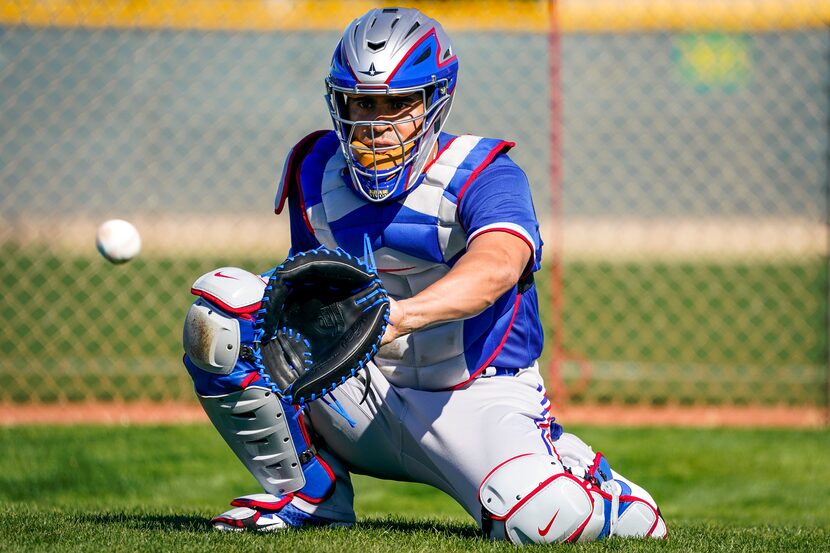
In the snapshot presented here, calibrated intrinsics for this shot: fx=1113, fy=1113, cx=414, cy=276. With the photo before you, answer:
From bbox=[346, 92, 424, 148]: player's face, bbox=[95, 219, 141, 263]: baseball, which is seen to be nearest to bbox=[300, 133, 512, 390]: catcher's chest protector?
bbox=[346, 92, 424, 148]: player's face

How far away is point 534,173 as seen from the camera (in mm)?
14508

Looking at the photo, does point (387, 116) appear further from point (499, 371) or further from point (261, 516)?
point (261, 516)

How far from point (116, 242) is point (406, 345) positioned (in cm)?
135

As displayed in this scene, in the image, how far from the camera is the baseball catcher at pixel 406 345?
2.99 m

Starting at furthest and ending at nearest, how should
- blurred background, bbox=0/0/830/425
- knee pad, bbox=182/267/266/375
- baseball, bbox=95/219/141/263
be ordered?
blurred background, bbox=0/0/830/425
baseball, bbox=95/219/141/263
knee pad, bbox=182/267/266/375

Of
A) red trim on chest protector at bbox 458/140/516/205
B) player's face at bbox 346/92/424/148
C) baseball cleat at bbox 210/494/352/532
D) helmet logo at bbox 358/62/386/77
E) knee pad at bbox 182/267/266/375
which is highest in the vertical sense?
helmet logo at bbox 358/62/386/77

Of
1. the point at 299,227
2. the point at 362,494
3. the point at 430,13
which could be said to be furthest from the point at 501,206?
the point at 430,13

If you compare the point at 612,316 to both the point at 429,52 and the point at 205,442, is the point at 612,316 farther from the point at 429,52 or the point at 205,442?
the point at 429,52

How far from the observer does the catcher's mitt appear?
2656 millimetres

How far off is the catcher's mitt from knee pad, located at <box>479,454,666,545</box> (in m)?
0.67

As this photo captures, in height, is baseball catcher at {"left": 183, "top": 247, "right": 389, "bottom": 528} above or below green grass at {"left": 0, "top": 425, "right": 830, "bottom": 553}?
above

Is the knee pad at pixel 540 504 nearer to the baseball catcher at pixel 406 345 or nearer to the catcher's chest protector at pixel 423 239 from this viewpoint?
the baseball catcher at pixel 406 345

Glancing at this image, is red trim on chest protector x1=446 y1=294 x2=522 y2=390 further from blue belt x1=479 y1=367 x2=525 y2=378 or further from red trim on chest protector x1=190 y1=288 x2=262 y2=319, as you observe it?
red trim on chest protector x1=190 y1=288 x2=262 y2=319

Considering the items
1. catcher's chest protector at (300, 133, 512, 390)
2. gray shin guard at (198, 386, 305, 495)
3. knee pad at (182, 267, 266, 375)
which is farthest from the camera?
catcher's chest protector at (300, 133, 512, 390)
